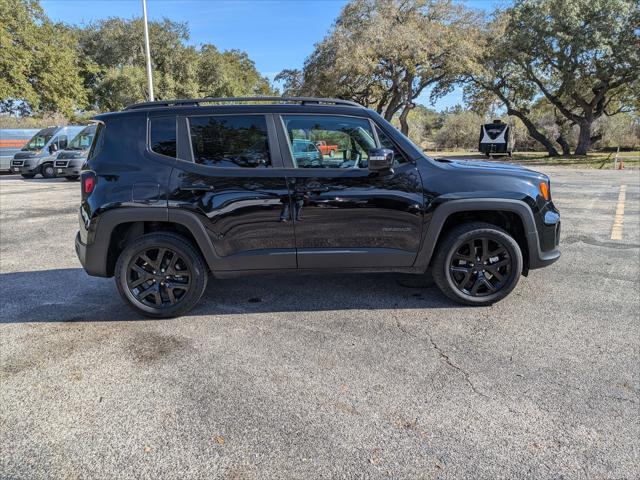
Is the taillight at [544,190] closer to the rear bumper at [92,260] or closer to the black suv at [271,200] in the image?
the black suv at [271,200]

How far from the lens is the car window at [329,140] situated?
4016 mm

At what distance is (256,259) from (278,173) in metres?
0.78

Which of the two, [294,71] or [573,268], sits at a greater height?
[294,71]

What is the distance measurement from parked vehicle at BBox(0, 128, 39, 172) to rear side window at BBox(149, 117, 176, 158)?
2368 cm

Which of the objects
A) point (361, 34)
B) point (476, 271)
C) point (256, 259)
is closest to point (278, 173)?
point (256, 259)

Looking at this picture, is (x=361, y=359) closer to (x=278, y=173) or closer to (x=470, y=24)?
(x=278, y=173)

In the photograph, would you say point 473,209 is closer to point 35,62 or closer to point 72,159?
point 72,159

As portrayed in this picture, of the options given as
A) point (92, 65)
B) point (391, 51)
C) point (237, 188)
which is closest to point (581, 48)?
point (391, 51)

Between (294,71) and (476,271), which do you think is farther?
(294,71)

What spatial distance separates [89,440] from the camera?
251 cm

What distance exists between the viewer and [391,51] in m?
24.6

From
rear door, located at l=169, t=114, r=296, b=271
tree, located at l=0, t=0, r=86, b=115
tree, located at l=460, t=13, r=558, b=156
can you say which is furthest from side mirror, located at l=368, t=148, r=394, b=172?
tree, located at l=0, t=0, r=86, b=115

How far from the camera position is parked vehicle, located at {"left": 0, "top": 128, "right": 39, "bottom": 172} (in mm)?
23000

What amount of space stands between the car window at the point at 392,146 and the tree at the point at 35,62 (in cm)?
2616
